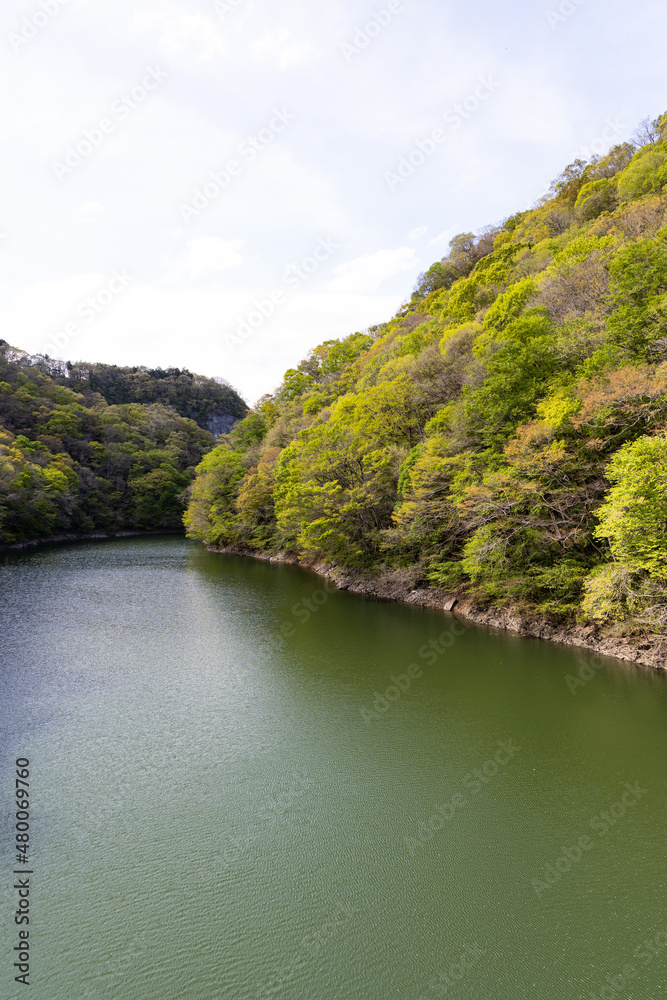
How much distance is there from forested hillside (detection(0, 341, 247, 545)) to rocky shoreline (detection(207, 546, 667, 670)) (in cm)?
2920

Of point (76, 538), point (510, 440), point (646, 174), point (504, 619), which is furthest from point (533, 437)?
point (76, 538)

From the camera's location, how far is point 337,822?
7.24 m

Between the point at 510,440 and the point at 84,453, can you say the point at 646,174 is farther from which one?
the point at 84,453

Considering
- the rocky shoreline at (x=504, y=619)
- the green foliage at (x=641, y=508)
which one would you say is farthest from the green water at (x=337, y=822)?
the green foliage at (x=641, y=508)

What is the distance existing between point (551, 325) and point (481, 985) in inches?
670

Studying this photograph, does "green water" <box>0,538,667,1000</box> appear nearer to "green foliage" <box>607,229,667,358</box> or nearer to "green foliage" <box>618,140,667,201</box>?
"green foliage" <box>607,229,667,358</box>

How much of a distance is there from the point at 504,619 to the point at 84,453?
2152 inches

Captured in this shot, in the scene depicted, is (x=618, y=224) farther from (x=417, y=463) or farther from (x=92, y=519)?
(x=92, y=519)

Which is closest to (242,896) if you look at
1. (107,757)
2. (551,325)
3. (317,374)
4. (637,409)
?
(107,757)

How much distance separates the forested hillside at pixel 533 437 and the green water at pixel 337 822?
3.05 metres

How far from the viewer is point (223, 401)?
91.2 metres

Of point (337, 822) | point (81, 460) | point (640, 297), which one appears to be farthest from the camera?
point (81, 460)

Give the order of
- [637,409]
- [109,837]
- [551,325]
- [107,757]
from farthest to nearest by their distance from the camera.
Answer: [551,325] → [637,409] → [107,757] → [109,837]

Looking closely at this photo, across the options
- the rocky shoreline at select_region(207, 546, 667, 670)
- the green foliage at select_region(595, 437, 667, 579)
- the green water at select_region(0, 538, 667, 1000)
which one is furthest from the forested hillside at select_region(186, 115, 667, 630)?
the green water at select_region(0, 538, 667, 1000)
